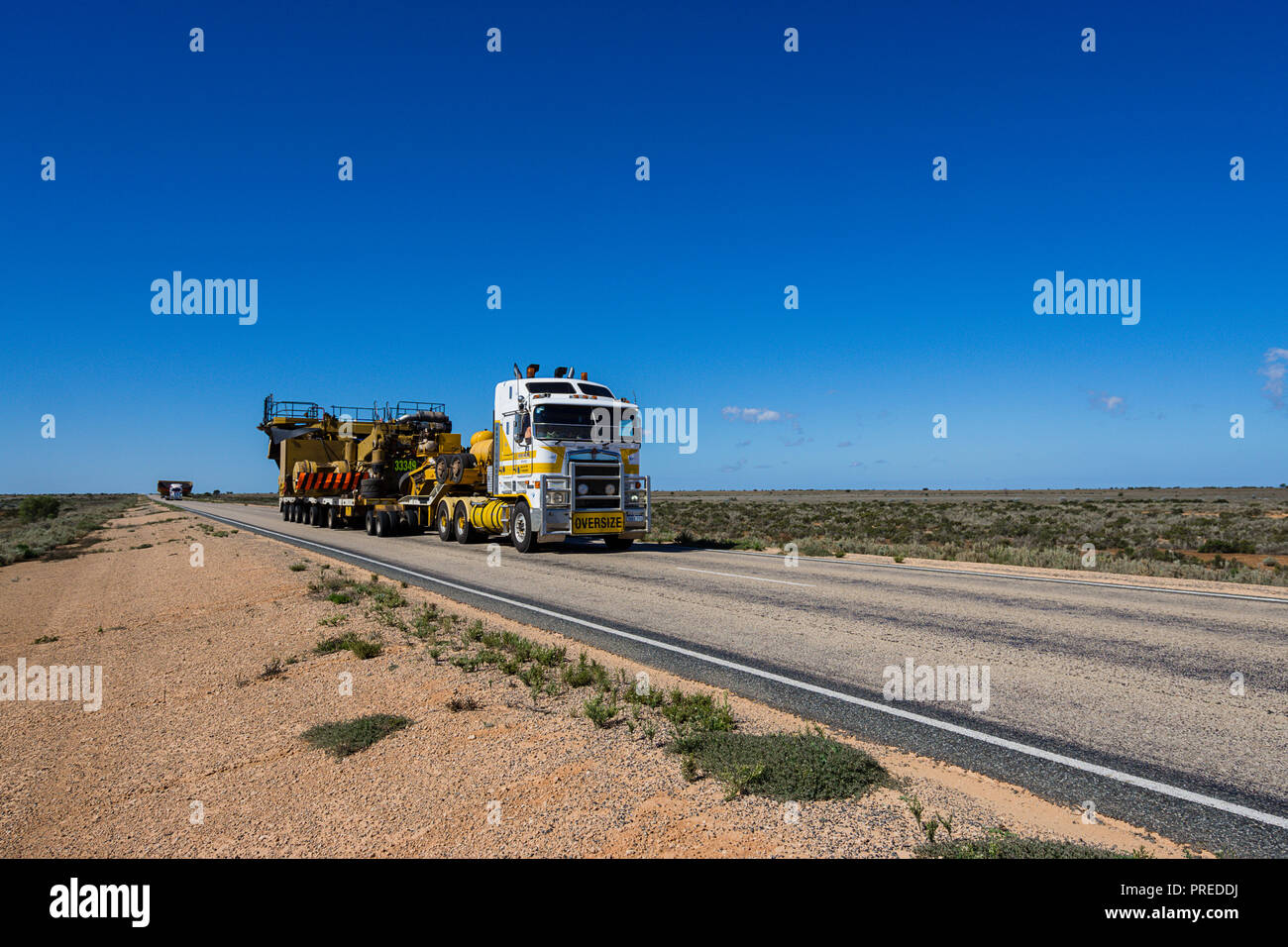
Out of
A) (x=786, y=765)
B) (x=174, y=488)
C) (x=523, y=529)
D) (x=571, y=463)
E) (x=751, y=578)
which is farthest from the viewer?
(x=174, y=488)

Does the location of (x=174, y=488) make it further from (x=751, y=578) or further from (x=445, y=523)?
(x=751, y=578)

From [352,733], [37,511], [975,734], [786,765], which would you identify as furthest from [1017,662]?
[37,511]

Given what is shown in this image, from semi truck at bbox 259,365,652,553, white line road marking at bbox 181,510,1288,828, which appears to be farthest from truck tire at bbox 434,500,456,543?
white line road marking at bbox 181,510,1288,828

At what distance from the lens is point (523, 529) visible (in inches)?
703

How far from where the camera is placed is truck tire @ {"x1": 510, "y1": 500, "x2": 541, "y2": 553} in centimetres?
1753

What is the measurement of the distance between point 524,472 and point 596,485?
1.88m

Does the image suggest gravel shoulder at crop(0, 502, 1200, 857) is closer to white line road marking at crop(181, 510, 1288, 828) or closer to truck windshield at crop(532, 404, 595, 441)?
white line road marking at crop(181, 510, 1288, 828)

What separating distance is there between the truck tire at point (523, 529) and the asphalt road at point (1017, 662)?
14.2ft

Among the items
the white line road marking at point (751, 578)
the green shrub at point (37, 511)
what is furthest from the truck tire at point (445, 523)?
the green shrub at point (37, 511)

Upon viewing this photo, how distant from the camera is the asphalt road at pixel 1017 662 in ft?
12.2

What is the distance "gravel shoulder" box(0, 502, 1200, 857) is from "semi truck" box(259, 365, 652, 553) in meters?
9.96
